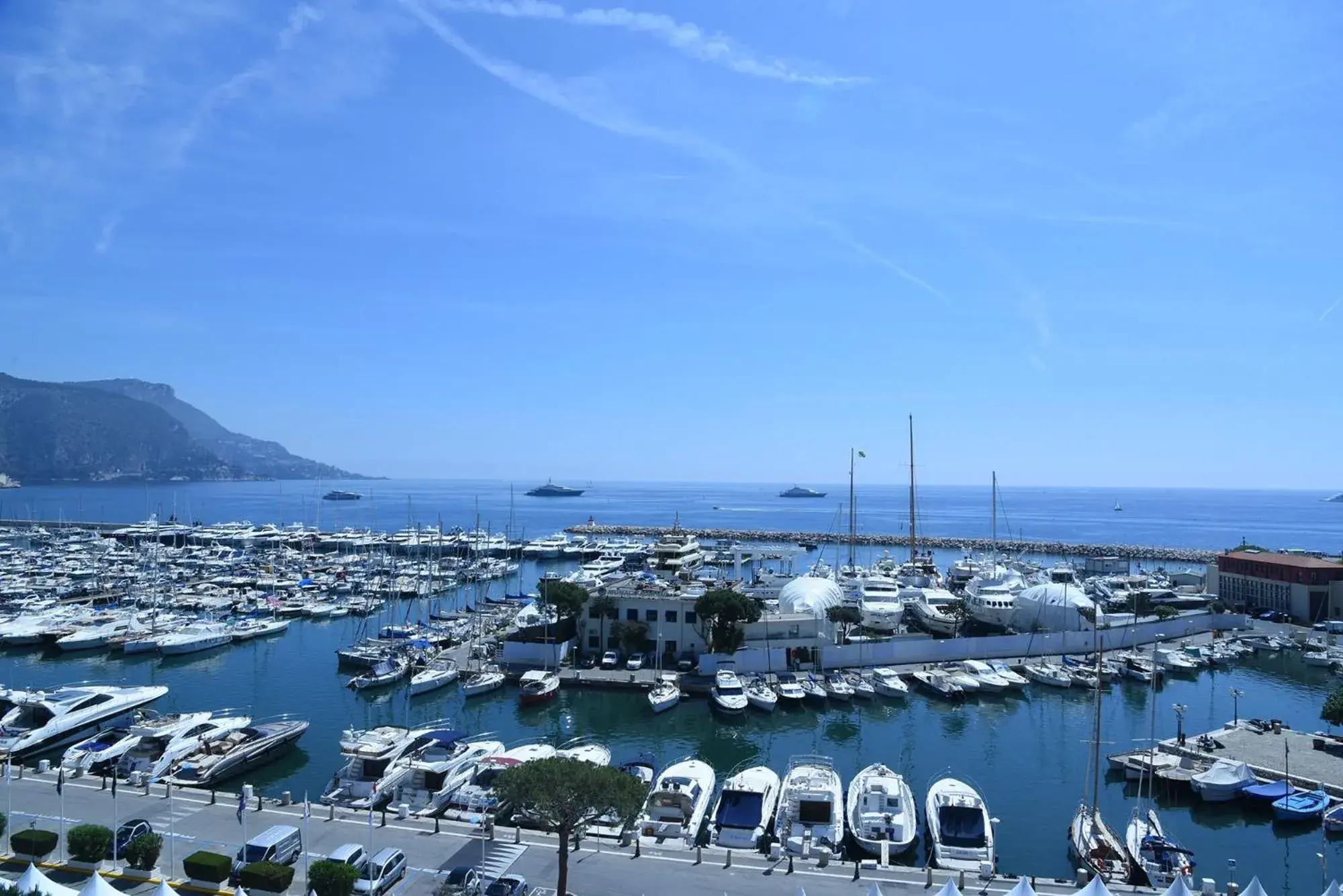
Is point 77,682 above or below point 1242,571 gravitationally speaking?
below

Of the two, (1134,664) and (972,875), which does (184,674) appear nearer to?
(972,875)

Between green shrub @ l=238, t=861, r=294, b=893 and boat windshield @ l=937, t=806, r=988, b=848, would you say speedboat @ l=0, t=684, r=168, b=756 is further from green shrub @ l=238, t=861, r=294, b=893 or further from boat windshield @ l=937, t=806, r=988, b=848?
boat windshield @ l=937, t=806, r=988, b=848

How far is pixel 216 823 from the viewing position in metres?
20.9

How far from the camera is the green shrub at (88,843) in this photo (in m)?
17.9

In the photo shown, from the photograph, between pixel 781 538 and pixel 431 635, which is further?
pixel 781 538

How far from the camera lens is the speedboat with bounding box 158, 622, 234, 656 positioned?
47812 mm

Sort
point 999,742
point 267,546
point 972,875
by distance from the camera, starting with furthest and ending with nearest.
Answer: point 267,546 < point 999,742 < point 972,875

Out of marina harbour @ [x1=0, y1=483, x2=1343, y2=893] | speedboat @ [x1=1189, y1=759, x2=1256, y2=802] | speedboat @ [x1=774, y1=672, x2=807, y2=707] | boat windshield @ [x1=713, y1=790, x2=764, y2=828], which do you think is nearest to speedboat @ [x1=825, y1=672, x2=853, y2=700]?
Result: marina harbour @ [x1=0, y1=483, x2=1343, y2=893]

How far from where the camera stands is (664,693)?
119 feet

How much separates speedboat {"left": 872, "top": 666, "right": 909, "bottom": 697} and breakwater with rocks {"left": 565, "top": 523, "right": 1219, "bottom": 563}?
62457 mm

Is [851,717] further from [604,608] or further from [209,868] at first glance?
[209,868]

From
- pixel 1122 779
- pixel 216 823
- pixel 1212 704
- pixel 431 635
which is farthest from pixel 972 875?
pixel 431 635

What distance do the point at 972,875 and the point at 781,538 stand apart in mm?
117294

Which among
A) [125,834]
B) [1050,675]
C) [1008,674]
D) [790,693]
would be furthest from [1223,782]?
[125,834]
